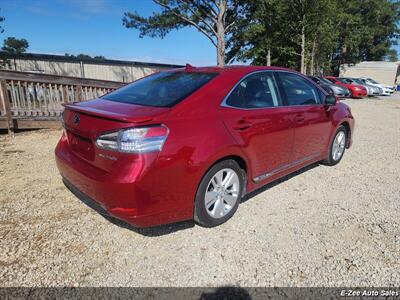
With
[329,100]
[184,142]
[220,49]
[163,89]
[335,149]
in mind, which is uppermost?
[220,49]

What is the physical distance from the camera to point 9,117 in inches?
277

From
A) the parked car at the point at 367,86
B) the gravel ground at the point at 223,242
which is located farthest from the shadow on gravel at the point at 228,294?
the parked car at the point at 367,86

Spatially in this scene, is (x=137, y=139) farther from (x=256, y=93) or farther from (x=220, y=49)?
(x=220, y=49)

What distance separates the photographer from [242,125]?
316 cm

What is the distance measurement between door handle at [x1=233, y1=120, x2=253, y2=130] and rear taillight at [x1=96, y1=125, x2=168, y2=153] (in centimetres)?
86

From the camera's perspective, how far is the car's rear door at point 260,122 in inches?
123

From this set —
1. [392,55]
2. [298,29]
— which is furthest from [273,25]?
[392,55]

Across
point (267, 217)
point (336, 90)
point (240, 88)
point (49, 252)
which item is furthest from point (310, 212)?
point (336, 90)

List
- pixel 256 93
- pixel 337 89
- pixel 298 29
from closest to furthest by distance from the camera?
pixel 256 93
pixel 337 89
pixel 298 29

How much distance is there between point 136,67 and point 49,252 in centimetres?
2298

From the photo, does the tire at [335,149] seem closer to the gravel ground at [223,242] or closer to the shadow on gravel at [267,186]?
the shadow on gravel at [267,186]

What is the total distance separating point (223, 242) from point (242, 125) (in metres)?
1.18

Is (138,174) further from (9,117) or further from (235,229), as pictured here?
(9,117)

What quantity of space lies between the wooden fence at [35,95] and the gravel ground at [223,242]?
3.57m
